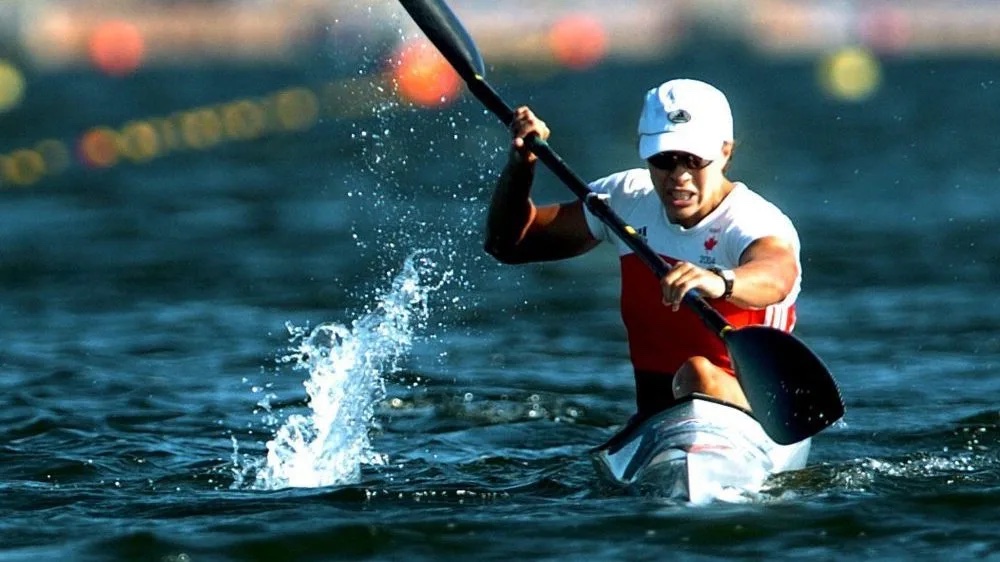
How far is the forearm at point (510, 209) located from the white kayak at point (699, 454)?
34.7 inches

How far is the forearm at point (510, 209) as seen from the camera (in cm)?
693

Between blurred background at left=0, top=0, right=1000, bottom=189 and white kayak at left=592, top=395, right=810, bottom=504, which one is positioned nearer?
white kayak at left=592, top=395, right=810, bottom=504

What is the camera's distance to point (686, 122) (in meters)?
6.38

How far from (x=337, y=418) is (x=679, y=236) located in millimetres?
1896

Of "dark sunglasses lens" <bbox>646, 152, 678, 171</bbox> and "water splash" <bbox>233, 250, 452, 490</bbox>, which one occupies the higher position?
"dark sunglasses lens" <bbox>646, 152, 678, 171</bbox>

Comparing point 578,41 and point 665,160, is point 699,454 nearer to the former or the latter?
point 665,160

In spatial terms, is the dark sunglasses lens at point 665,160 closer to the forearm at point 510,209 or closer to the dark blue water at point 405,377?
the forearm at point 510,209

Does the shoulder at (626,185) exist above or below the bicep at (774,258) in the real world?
above

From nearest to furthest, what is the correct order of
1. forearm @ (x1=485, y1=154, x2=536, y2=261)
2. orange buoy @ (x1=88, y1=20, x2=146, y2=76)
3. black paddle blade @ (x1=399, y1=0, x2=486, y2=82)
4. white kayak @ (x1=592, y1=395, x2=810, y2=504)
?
1. white kayak @ (x1=592, y1=395, x2=810, y2=504)
2. forearm @ (x1=485, y1=154, x2=536, y2=261)
3. black paddle blade @ (x1=399, y1=0, x2=486, y2=82)
4. orange buoy @ (x1=88, y1=20, x2=146, y2=76)

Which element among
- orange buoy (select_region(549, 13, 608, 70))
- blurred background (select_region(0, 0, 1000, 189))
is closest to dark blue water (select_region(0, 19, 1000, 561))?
blurred background (select_region(0, 0, 1000, 189))

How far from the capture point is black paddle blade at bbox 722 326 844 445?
635 cm

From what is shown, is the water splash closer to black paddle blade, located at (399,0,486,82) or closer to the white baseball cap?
black paddle blade, located at (399,0,486,82)

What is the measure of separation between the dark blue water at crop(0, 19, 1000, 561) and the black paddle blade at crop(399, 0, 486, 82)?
1324mm

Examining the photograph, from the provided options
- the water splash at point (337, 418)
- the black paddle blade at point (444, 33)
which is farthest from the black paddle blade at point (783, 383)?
the black paddle blade at point (444, 33)
